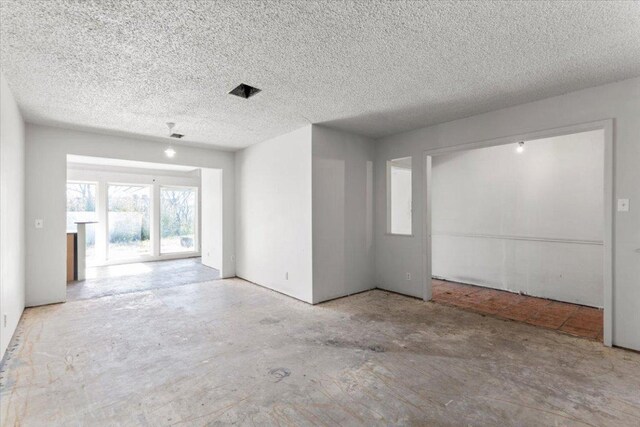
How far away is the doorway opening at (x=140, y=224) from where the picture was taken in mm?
6305

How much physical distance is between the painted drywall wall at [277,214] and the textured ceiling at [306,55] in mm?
1005

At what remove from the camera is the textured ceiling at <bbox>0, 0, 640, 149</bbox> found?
1.96m

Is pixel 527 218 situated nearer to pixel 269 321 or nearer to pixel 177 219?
pixel 269 321

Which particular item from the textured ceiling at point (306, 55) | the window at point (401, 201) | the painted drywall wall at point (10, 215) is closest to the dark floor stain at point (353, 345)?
the textured ceiling at point (306, 55)

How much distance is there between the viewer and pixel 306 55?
2.50m

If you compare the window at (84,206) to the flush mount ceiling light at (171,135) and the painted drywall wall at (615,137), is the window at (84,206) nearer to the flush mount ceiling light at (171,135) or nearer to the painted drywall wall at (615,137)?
the flush mount ceiling light at (171,135)

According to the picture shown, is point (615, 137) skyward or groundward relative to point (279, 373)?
skyward

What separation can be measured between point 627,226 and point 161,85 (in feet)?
15.4

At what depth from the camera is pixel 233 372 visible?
2.59 metres

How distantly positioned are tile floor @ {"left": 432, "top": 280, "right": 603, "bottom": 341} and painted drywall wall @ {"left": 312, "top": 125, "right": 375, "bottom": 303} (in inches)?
52.7

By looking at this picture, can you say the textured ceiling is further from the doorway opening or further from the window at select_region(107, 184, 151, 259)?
the window at select_region(107, 184, 151, 259)

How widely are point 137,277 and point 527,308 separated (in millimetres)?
6865

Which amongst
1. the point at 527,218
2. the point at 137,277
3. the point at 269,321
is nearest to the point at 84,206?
the point at 137,277

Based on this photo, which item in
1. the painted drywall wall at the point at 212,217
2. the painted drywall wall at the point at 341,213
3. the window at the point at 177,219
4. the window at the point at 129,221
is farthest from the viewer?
the window at the point at 177,219
